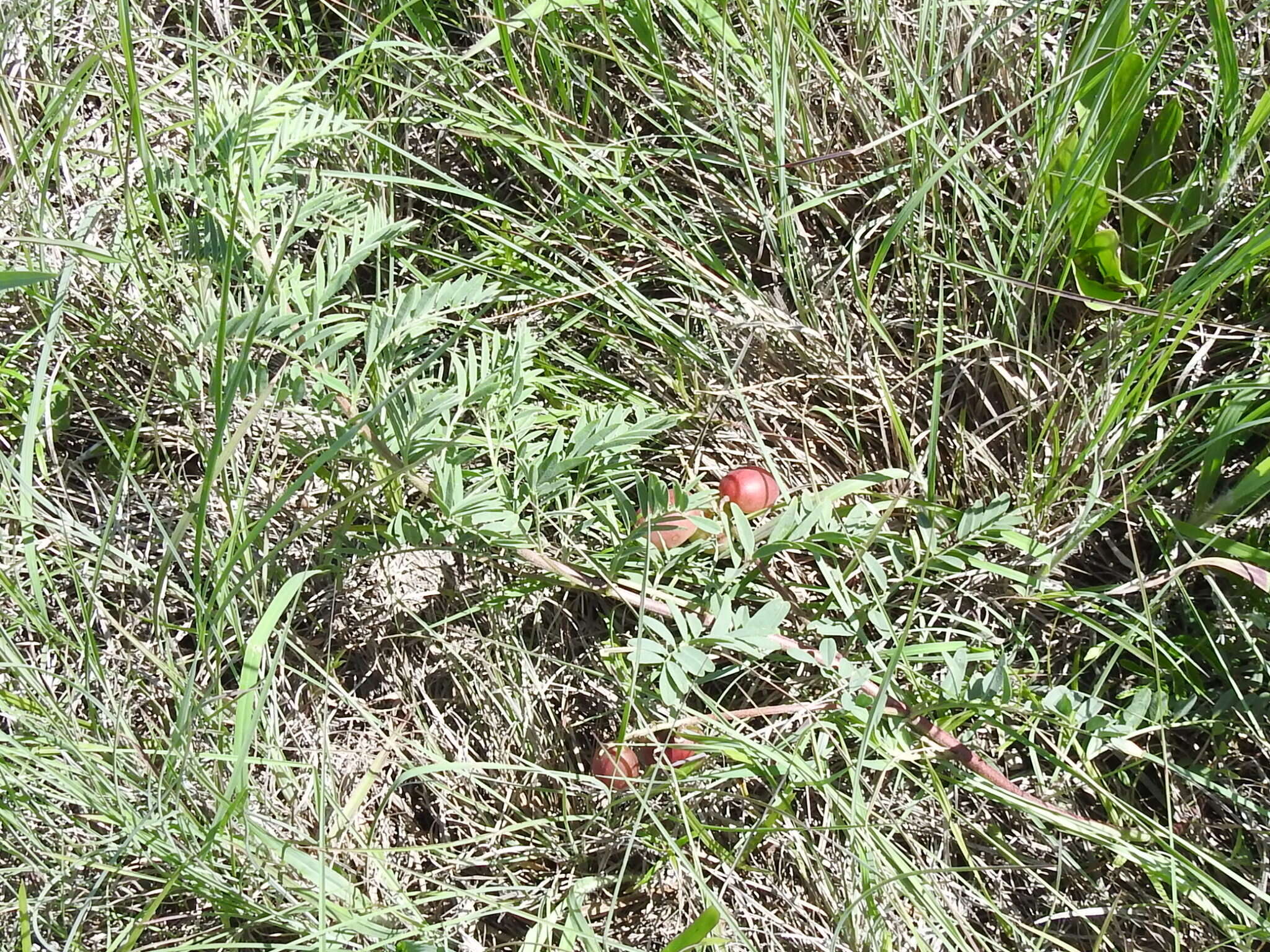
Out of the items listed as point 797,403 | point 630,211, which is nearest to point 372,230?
point 630,211

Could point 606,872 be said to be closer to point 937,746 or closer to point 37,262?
point 937,746

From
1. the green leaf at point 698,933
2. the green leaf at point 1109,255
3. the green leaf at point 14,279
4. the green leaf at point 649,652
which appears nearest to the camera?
the green leaf at point 14,279

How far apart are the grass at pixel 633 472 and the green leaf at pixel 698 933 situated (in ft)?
0.06

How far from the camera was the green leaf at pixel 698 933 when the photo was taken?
1551 millimetres

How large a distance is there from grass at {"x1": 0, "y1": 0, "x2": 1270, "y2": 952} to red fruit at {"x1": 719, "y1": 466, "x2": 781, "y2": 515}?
0.18ft

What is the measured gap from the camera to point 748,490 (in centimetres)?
179

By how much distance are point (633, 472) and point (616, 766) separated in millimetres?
477

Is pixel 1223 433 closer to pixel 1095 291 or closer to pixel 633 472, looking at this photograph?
pixel 1095 291

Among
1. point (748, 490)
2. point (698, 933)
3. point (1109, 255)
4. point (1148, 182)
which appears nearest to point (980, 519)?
point (748, 490)

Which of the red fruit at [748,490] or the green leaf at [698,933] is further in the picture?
the red fruit at [748,490]

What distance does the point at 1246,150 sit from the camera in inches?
75.0

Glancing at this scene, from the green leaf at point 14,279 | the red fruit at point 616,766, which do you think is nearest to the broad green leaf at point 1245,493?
the red fruit at point 616,766

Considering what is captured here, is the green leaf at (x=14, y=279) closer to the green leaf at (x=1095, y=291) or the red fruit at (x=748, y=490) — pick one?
the red fruit at (x=748, y=490)

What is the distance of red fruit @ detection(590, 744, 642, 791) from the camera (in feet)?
5.82
